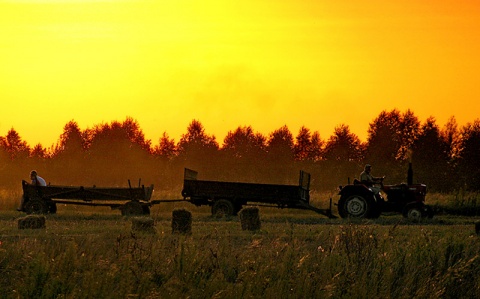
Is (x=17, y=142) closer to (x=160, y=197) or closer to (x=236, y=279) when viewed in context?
(x=160, y=197)

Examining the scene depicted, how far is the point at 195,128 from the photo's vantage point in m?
116

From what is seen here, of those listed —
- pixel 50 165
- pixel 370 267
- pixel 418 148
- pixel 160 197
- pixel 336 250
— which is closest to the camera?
pixel 370 267

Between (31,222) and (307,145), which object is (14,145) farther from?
(31,222)

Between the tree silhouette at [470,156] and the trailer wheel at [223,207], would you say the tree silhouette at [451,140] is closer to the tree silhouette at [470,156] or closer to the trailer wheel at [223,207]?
the tree silhouette at [470,156]

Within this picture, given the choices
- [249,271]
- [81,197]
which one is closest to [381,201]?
[81,197]

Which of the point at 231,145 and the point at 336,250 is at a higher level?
the point at 231,145

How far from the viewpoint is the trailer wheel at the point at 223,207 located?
36.8 meters

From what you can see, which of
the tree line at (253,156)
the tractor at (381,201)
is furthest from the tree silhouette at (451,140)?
the tractor at (381,201)

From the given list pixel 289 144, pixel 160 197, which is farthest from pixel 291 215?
pixel 289 144

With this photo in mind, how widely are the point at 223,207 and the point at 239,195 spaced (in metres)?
0.69

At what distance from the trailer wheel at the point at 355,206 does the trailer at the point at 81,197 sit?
673 centimetres

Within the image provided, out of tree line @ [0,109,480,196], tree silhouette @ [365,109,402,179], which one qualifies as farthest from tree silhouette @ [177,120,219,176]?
tree silhouette @ [365,109,402,179]

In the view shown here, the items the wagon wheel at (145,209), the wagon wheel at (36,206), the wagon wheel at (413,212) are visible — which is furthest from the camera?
the wagon wheel at (36,206)

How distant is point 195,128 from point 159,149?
585 centimetres
